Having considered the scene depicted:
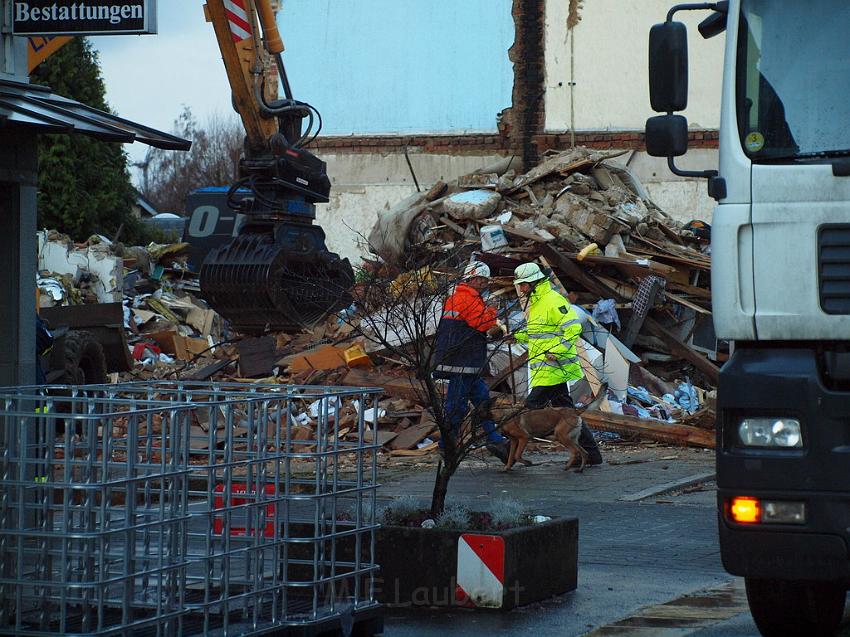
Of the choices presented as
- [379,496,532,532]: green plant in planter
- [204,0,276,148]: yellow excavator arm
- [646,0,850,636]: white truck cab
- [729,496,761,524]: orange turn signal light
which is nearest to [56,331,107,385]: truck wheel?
[204,0,276,148]: yellow excavator arm

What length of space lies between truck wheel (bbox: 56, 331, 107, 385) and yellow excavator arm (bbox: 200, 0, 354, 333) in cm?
360

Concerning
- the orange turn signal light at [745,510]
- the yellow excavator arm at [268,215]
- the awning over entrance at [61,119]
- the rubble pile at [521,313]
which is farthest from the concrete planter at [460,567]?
the rubble pile at [521,313]

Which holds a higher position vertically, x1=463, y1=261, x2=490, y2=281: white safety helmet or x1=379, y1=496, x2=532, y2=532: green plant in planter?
x1=463, y1=261, x2=490, y2=281: white safety helmet

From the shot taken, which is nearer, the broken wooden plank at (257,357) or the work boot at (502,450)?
the work boot at (502,450)

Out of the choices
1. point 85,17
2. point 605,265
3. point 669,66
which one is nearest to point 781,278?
point 669,66

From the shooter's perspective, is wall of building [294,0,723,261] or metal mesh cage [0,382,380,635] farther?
wall of building [294,0,723,261]

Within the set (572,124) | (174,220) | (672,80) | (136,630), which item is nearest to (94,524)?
(136,630)

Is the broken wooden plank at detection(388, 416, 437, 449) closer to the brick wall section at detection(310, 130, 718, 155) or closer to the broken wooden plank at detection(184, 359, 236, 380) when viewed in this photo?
the broken wooden plank at detection(184, 359, 236, 380)

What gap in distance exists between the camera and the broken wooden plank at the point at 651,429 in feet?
48.9

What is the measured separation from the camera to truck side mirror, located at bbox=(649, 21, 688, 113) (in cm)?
631

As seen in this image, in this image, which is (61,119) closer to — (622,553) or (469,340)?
(469,340)

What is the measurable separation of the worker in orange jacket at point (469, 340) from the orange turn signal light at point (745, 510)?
17.6 ft

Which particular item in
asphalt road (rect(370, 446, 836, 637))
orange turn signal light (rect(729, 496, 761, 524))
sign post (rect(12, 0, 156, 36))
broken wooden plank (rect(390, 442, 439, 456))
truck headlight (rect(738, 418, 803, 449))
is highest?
sign post (rect(12, 0, 156, 36))

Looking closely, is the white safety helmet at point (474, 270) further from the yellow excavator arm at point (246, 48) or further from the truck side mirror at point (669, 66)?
the truck side mirror at point (669, 66)
